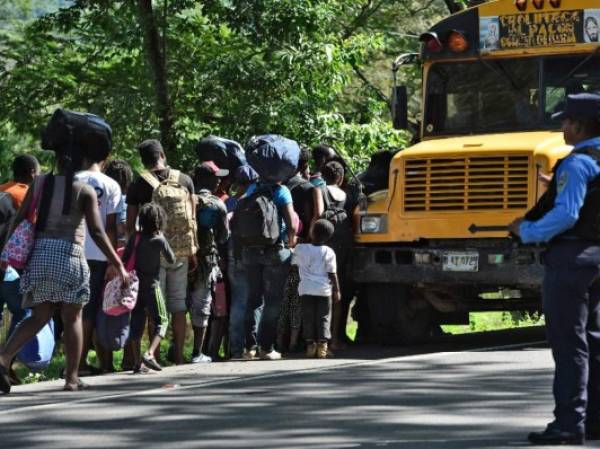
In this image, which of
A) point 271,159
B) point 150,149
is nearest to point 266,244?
point 271,159

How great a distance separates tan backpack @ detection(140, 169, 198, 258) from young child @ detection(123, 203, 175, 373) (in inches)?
11.8

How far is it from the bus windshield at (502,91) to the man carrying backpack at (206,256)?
9.21 ft

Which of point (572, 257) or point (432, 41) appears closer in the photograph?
point (572, 257)

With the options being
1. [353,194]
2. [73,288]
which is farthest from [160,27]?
[73,288]

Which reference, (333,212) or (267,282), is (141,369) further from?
(333,212)

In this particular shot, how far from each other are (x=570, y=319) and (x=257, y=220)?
210 inches

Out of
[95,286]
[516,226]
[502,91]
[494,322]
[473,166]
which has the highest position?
[502,91]

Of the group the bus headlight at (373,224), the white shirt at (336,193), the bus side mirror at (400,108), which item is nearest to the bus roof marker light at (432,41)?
the bus side mirror at (400,108)

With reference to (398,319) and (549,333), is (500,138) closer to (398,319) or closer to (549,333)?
(398,319)

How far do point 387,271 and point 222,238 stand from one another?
1.61m

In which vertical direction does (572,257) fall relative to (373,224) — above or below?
above

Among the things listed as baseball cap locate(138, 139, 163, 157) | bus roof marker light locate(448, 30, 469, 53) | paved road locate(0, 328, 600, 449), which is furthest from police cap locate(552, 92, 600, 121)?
bus roof marker light locate(448, 30, 469, 53)

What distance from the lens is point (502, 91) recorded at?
14.7m

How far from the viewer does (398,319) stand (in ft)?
46.8
